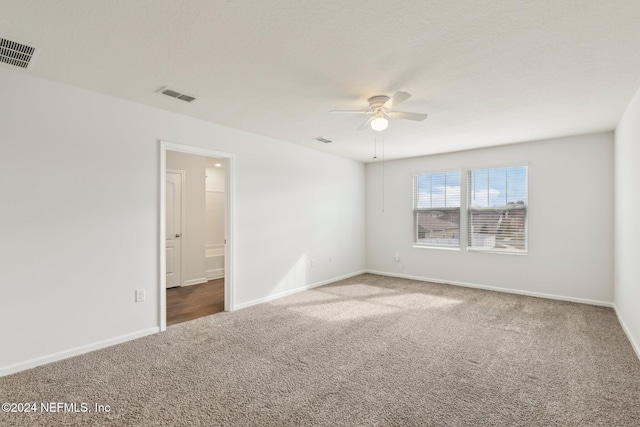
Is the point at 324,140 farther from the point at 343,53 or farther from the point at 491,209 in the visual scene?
the point at 491,209

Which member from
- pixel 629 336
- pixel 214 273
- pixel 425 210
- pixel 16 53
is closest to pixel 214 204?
pixel 214 273

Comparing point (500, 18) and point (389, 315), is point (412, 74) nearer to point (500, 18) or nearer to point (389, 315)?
point (500, 18)

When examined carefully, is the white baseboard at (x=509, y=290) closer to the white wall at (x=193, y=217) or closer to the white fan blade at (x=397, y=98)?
the white wall at (x=193, y=217)

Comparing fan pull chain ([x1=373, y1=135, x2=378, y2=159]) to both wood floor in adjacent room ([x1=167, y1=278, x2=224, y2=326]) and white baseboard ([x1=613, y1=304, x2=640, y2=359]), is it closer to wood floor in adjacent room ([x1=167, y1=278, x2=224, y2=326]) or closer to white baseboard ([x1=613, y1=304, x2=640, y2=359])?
wood floor in adjacent room ([x1=167, y1=278, x2=224, y2=326])

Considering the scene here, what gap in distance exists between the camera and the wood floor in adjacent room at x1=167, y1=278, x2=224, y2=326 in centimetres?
413

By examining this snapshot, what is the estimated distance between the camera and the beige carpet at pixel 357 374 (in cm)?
206

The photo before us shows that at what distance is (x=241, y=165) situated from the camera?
444cm

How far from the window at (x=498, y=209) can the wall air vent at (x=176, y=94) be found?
4.78m

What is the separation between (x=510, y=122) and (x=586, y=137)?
1.56 meters

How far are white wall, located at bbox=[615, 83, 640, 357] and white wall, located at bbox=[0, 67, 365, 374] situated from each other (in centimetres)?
435

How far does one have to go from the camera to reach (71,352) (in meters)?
2.88

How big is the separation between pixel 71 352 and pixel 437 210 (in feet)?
18.8

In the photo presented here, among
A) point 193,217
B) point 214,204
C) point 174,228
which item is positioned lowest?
point 174,228


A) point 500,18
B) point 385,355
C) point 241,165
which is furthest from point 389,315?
point 500,18
